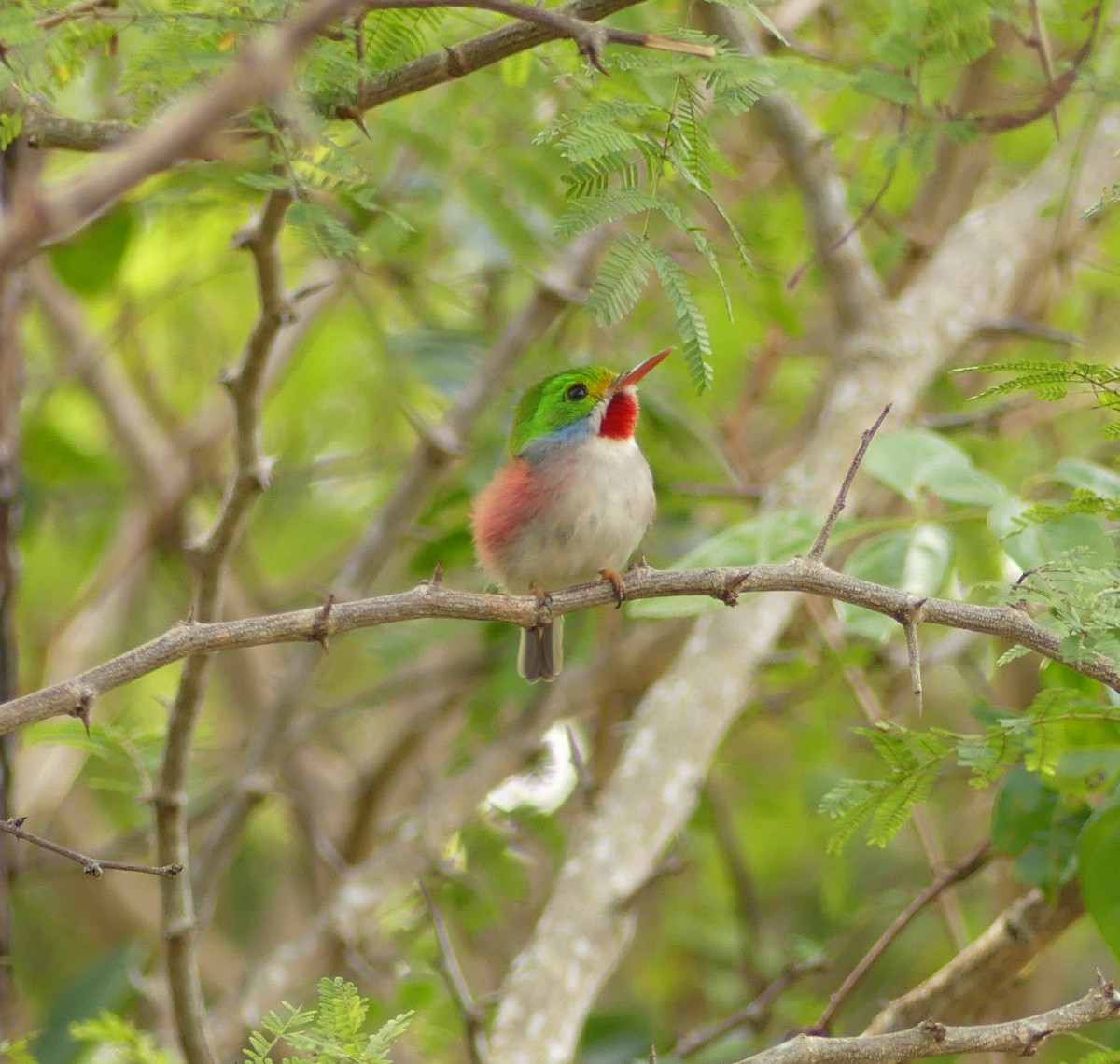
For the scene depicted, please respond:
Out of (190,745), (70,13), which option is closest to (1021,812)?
(190,745)

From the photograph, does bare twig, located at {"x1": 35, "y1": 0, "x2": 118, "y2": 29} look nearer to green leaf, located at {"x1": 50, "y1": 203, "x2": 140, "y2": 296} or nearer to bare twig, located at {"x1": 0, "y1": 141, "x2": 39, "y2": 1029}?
bare twig, located at {"x1": 0, "y1": 141, "x2": 39, "y2": 1029}

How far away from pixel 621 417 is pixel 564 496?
0.43 metres

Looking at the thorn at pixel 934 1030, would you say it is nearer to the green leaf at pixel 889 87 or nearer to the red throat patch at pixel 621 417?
the green leaf at pixel 889 87

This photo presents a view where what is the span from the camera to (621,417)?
4.20m

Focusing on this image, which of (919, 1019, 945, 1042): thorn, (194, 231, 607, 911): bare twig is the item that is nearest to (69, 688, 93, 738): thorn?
(919, 1019, 945, 1042): thorn

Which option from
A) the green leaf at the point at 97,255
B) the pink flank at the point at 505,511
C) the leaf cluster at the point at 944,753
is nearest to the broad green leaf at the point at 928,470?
the leaf cluster at the point at 944,753

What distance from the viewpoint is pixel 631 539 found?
3.96 metres

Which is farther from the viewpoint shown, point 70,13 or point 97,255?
point 97,255

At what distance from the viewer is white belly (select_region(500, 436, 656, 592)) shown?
153 inches

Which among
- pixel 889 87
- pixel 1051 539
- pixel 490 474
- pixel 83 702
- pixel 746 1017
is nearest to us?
pixel 83 702

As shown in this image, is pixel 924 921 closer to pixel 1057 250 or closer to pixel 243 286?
pixel 1057 250

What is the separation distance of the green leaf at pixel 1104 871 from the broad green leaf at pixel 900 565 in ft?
1.95

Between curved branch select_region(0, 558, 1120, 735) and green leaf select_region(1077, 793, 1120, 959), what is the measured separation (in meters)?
0.46

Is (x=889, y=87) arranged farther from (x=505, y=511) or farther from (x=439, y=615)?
(x=439, y=615)
